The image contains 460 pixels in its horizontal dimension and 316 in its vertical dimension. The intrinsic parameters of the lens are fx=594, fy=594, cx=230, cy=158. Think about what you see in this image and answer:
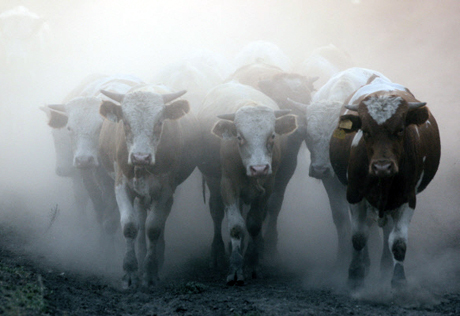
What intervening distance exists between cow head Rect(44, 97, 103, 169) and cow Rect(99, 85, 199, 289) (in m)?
0.51

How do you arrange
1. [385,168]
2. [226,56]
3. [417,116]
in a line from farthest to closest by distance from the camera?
[226,56] → [417,116] → [385,168]

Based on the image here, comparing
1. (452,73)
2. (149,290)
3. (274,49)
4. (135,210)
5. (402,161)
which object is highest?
(452,73)

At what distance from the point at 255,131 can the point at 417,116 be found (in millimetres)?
1670

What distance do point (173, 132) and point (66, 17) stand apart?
21.3 m

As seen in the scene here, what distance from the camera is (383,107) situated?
16.9 ft

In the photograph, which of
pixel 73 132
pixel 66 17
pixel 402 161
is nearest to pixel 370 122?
pixel 402 161

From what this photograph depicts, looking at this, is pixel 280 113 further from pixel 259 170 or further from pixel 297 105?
pixel 297 105

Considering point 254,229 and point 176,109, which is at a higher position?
point 176,109

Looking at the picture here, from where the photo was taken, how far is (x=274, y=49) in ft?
44.0

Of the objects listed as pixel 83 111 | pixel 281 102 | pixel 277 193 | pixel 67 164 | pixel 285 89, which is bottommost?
pixel 277 193

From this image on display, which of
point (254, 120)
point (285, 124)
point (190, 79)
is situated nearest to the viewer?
point (254, 120)

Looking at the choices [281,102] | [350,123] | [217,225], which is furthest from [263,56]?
[350,123]

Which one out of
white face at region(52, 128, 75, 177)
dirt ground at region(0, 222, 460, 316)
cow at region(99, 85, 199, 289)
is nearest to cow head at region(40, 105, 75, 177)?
white face at region(52, 128, 75, 177)

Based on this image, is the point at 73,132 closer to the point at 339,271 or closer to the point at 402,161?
the point at 339,271
